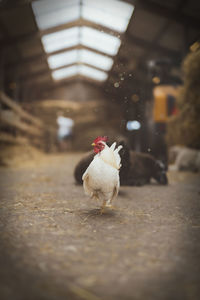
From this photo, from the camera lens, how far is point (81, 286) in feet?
3.51

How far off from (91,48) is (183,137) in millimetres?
6852

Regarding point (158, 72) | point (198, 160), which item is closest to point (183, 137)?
point (198, 160)

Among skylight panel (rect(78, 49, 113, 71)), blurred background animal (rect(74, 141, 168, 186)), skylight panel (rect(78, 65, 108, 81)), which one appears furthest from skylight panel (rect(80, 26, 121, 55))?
blurred background animal (rect(74, 141, 168, 186))

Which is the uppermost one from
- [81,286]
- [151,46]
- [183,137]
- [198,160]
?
[151,46]

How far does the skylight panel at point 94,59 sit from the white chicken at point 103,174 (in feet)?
32.7

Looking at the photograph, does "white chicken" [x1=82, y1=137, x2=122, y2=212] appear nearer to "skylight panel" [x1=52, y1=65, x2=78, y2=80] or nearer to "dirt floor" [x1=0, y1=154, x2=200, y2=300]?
"dirt floor" [x1=0, y1=154, x2=200, y2=300]

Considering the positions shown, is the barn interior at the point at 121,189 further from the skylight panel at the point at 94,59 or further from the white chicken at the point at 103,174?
the skylight panel at the point at 94,59

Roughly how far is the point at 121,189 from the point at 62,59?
1028 cm

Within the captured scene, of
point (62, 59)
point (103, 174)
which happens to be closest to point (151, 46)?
point (62, 59)

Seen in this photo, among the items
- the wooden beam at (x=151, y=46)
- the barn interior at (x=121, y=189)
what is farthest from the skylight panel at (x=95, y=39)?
the wooden beam at (x=151, y=46)

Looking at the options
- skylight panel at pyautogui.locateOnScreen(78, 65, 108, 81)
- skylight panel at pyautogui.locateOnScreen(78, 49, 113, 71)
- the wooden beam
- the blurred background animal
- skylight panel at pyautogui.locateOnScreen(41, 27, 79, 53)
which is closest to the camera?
the blurred background animal

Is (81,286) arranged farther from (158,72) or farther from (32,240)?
(158,72)

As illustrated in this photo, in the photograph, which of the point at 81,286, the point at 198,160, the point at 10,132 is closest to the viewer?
the point at 81,286

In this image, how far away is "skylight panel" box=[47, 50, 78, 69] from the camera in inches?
463
